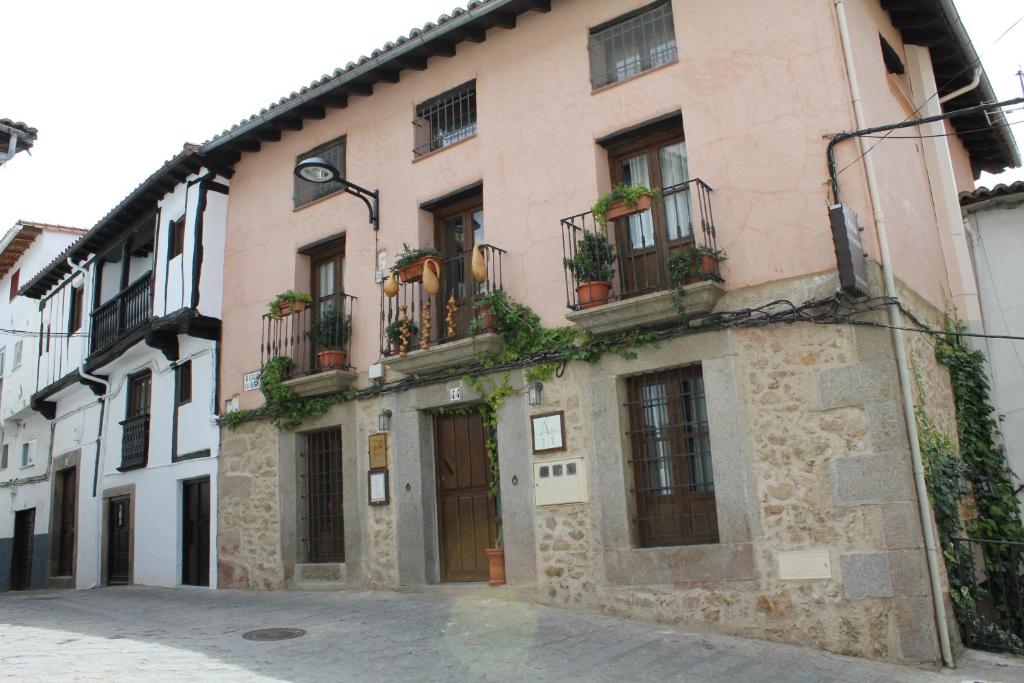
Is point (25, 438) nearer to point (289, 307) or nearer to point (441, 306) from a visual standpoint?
point (289, 307)

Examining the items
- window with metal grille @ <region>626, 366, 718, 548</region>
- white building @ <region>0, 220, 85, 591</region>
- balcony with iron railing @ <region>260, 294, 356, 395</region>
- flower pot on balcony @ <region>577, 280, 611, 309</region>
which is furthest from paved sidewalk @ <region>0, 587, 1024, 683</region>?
white building @ <region>0, 220, 85, 591</region>

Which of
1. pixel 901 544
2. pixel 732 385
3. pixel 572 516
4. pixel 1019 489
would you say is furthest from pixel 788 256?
pixel 1019 489

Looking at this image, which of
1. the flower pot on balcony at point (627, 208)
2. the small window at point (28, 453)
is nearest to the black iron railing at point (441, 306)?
the flower pot on balcony at point (627, 208)

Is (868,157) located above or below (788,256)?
above

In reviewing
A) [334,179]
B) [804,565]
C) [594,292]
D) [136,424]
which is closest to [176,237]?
[136,424]

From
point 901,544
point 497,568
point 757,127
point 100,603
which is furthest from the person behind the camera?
point 100,603

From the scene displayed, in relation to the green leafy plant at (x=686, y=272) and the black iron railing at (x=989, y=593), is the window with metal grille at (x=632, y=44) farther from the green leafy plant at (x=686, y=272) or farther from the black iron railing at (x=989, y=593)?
the black iron railing at (x=989, y=593)

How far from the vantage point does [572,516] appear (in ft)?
28.1

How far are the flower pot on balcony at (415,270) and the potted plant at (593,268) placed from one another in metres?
1.77

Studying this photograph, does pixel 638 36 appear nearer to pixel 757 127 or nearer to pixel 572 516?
pixel 757 127

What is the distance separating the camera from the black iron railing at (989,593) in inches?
278

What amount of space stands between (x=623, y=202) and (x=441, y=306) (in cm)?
290

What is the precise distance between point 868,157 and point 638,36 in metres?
2.89

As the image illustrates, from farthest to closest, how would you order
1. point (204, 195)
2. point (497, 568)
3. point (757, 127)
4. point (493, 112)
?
point (204, 195) → point (493, 112) → point (497, 568) → point (757, 127)
